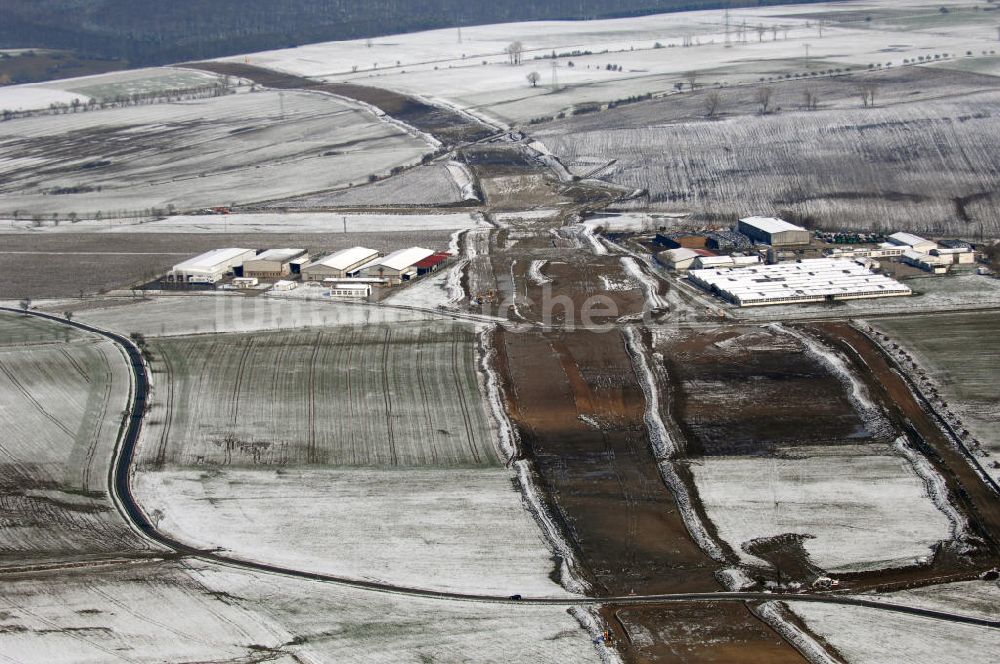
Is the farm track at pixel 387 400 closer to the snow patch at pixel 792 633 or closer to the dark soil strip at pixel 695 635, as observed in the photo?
the dark soil strip at pixel 695 635

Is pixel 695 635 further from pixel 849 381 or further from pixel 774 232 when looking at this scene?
pixel 774 232

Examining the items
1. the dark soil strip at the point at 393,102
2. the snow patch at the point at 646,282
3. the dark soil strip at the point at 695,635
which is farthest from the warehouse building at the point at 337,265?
the dark soil strip at the point at 393,102

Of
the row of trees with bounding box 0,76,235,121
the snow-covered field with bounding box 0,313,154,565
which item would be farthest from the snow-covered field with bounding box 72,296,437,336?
the row of trees with bounding box 0,76,235,121

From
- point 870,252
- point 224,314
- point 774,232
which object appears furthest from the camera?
point 774,232

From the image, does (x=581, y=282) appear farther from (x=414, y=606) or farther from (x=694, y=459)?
(x=414, y=606)

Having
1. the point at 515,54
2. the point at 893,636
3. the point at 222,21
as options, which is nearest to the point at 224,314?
the point at 893,636

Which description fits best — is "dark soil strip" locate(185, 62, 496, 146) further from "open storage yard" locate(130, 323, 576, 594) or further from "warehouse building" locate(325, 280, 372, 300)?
"open storage yard" locate(130, 323, 576, 594)
